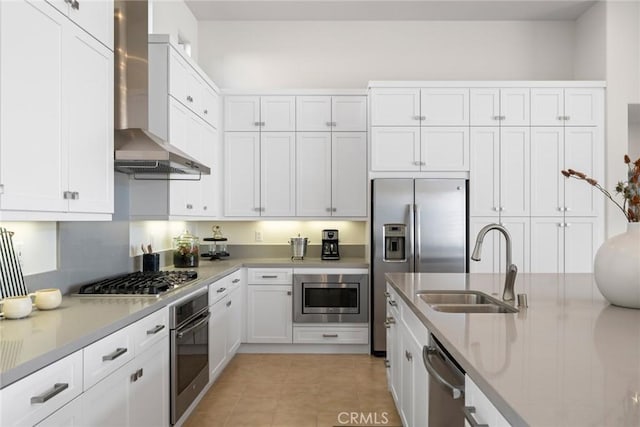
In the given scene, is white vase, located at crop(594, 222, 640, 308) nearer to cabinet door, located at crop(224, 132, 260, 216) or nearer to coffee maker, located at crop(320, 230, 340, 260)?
coffee maker, located at crop(320, 230, 340, 260)

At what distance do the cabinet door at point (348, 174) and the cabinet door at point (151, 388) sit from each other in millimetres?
2470

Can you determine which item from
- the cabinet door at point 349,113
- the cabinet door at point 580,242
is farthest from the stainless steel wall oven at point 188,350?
the cabinet door at point 580,242

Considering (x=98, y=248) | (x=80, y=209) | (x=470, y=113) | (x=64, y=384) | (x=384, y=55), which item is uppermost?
(x=384, y=55)

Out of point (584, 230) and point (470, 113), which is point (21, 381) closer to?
point (470, 113)

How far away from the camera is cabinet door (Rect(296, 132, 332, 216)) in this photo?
4539mm

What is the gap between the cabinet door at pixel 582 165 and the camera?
14.2 feet

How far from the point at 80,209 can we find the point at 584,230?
4333 millimetres

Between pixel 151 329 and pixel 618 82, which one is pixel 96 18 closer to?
pixel 151 329

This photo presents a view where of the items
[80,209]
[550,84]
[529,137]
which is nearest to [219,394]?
[80,209]

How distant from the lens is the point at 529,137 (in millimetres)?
4340

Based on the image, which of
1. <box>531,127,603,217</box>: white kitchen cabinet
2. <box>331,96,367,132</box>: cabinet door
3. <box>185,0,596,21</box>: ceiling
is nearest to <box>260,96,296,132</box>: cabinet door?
<box>331,96,367,132</box>: cabinet door

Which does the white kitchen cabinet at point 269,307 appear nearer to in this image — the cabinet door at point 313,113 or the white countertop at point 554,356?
the cabinet door at point 313,113

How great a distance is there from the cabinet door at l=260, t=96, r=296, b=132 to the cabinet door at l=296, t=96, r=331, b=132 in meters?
0.06

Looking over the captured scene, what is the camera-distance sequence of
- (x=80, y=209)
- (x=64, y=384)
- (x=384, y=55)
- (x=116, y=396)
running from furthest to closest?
(x=384, y=55) < (x=80, y=209) < (x=116, y=396) < (x=64, y=384)
